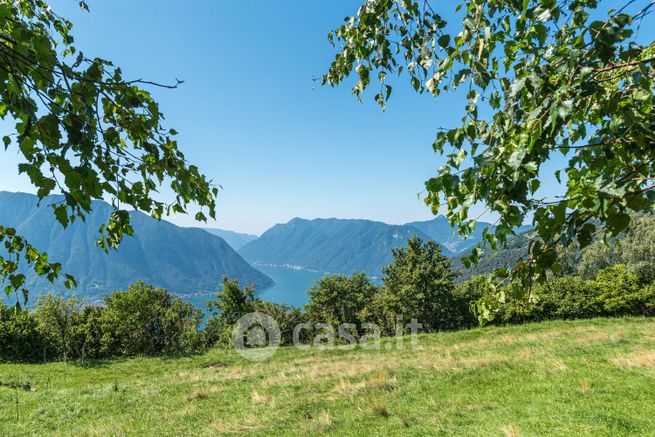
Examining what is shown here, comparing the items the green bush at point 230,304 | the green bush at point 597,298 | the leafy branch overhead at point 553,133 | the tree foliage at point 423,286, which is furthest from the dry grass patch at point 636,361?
the green bush at point 230,304

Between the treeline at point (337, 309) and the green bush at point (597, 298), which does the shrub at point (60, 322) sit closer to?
the treeline at point (337, 309)

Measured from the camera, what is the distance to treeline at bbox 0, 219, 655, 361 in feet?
101

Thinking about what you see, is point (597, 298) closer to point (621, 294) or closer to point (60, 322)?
point (621, 294)

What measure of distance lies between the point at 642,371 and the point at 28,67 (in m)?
12.0

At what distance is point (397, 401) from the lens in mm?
8570

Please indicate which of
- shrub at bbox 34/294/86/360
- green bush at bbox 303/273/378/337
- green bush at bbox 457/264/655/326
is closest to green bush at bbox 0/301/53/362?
shrub at bbox 34/294/86/360

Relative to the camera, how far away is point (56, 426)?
9617mm

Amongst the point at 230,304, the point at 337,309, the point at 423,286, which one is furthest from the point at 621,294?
the point at 230,304

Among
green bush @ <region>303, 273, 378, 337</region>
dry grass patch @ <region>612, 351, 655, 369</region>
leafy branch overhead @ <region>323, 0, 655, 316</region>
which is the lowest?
green bush @ <region>303, 273, 378, 337</region>

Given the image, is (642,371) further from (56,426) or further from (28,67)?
(56,426)

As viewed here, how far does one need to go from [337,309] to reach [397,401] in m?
48.6

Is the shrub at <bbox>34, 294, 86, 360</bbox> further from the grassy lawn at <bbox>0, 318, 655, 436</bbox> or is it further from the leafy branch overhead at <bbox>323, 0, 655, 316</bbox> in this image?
the leafy branch overhead at <bbox>323, 0, 655, 316</bbox>

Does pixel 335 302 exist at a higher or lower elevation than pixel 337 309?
higher

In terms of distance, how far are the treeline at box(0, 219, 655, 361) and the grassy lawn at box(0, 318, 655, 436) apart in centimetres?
1275
